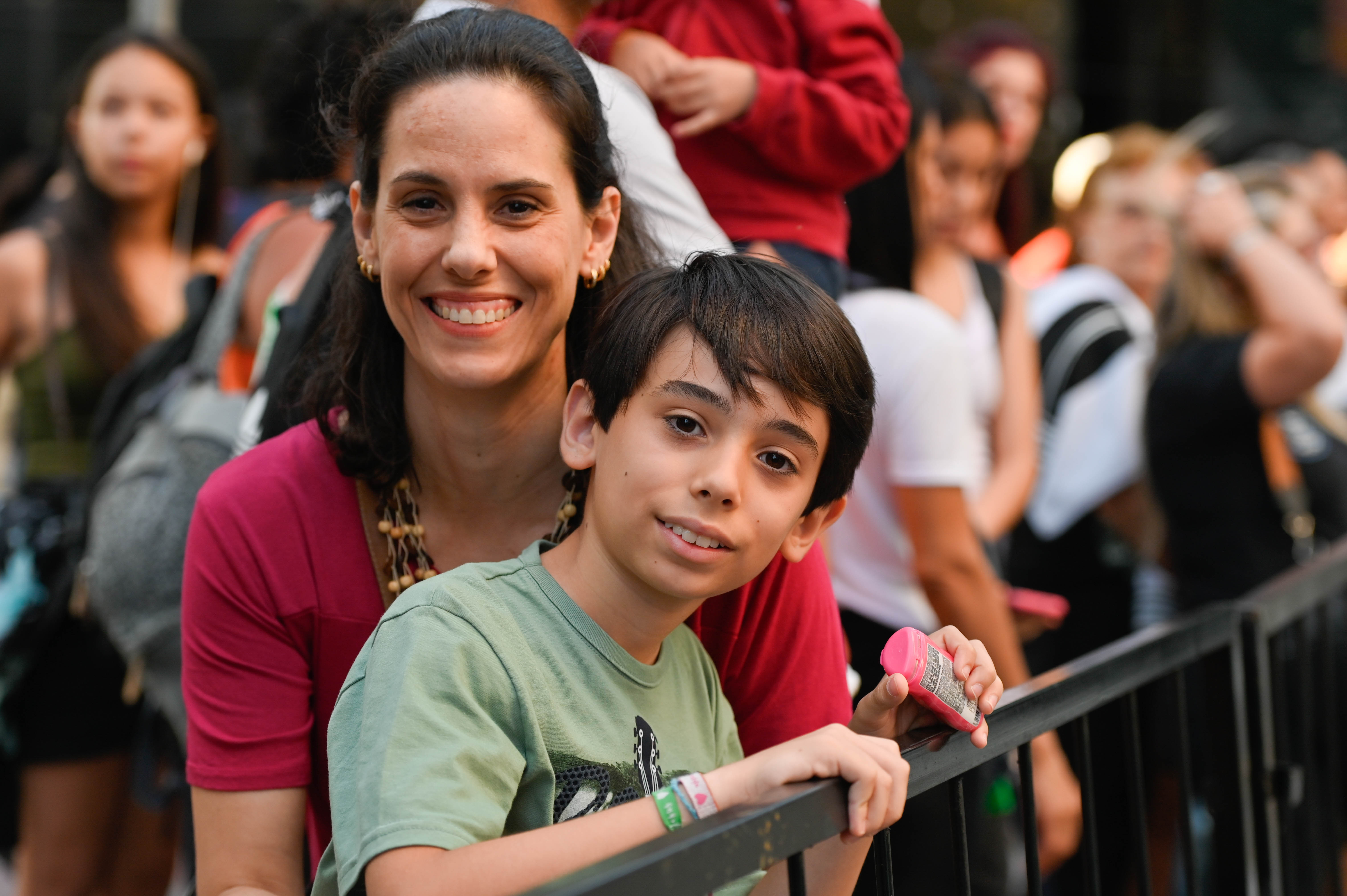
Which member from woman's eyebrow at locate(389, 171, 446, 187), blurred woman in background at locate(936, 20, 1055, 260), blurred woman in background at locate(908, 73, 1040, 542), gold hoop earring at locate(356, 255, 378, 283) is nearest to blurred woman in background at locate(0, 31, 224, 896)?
gold hoop earring at locate(356, 255, 378, 283)

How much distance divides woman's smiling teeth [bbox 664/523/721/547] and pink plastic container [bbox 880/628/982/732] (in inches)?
9.2

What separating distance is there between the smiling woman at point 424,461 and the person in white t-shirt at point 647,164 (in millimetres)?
210

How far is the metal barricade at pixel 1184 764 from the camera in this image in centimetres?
124

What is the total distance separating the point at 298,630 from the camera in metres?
1.75

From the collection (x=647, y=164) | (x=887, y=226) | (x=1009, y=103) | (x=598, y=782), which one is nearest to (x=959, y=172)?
(x=887, y=226)

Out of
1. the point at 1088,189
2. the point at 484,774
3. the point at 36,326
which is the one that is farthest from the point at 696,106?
the point at 1088,189

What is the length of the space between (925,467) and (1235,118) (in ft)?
27.2

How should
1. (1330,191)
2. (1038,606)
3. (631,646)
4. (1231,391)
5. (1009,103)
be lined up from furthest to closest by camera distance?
(1330,191) < (1009,103) < (1231,391) < (1038,606) < (631,646)

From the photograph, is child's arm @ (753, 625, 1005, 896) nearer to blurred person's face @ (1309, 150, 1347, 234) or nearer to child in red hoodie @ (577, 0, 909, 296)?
child in red hoodie @ (577, 0, 909, 296)

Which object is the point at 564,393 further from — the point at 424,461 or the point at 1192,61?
the point at 1192,61

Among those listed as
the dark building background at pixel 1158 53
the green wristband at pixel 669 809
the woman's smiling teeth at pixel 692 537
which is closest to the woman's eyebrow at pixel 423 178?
the woman's smiling teeth at pixel 692 537

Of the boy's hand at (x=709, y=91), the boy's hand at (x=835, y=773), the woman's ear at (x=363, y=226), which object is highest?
the boy's hand at (x=709, y=91)

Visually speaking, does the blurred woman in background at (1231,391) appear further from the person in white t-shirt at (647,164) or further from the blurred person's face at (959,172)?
the person in white t-shirt at (647,164)

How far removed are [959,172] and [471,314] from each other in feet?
7.88
